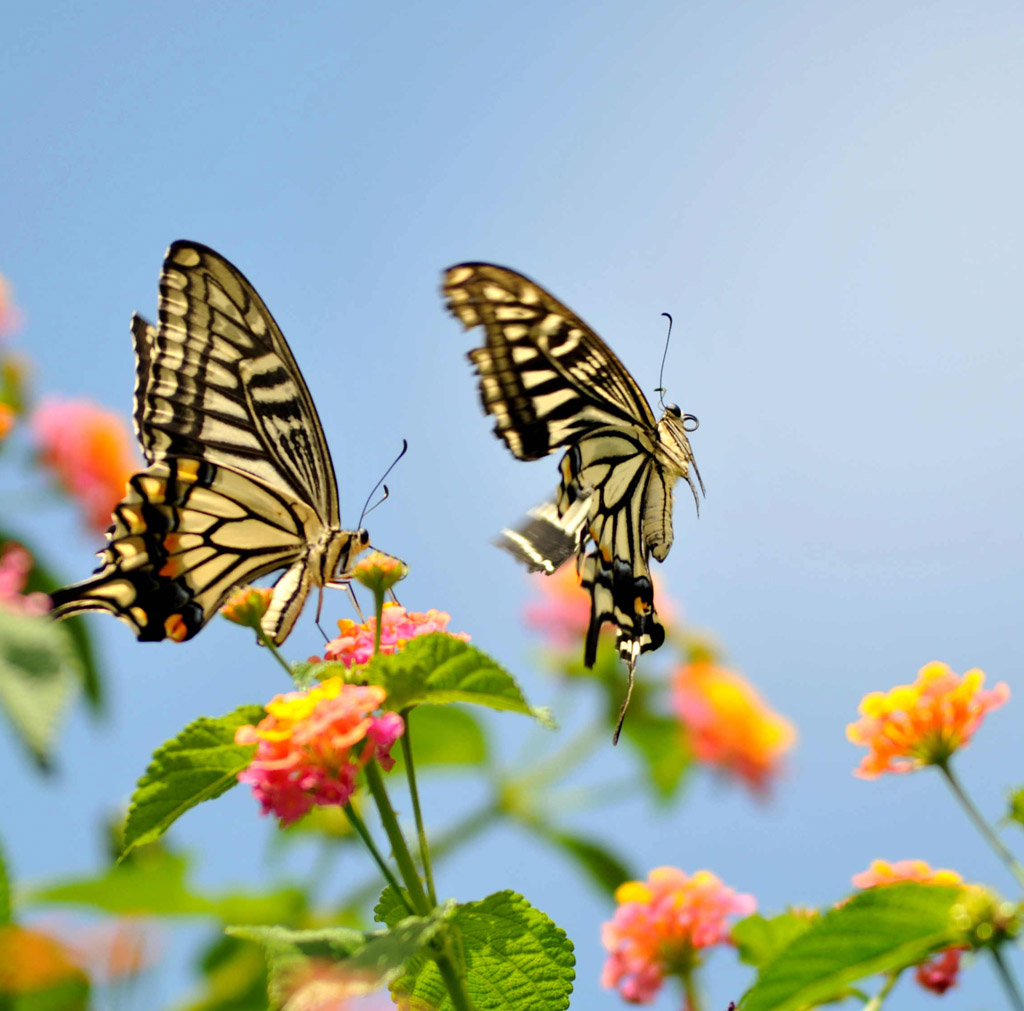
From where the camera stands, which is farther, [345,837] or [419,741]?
[419,741]

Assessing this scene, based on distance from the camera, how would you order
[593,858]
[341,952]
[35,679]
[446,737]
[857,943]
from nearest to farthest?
[35,679] → [341,952] → [857,943] → [446,737] → [593,858]

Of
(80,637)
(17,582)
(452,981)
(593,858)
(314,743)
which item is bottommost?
(452,981)

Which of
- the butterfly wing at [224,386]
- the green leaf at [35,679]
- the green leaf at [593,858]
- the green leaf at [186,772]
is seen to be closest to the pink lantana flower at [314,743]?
the green leaf at [186,772]

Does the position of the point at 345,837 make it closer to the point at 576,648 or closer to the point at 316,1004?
the point at 576,648

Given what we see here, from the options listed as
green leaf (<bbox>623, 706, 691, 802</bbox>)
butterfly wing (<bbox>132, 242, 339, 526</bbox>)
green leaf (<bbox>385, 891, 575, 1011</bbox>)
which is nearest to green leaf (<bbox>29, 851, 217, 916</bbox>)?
butterfly wing (<bbox>132, 242, 339, 526</bbox>)

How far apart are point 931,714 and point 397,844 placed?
828mm

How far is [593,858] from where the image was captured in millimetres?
3523

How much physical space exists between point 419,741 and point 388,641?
1898 millimetres

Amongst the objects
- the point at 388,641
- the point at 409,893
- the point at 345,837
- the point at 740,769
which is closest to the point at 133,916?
the point at 409,893

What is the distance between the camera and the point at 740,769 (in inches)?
159

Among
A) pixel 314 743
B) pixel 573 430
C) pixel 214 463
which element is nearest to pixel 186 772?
pixel 314 743

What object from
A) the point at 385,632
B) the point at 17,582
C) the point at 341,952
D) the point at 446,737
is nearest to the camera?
the point at 341,952

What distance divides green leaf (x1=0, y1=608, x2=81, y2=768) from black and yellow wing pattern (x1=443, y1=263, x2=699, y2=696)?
136cm

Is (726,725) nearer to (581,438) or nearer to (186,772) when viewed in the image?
(581,438)
